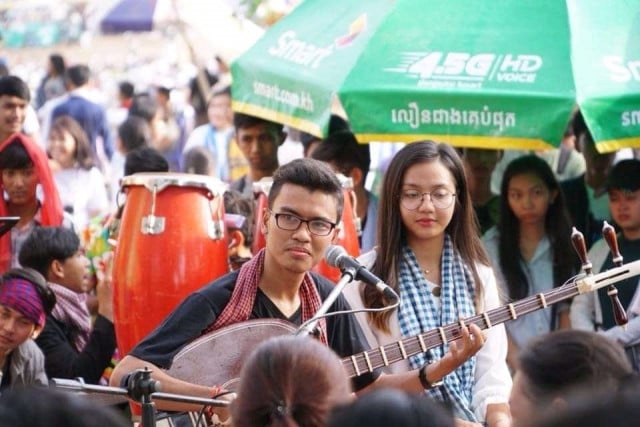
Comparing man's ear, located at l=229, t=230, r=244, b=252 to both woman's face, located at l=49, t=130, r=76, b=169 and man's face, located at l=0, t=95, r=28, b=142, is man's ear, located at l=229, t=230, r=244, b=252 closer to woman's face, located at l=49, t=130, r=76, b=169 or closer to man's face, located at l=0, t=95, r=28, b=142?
man's face, located at l=0, t=95, r=28, b=142

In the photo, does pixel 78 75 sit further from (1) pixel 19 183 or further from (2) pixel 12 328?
(2) pixel 12 328

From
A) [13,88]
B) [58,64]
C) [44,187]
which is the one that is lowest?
[58,64]

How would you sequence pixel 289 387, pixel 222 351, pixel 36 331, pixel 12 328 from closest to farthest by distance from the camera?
pixel 289 387
pixel 222 351
pixel 12 328
pixel 36 331

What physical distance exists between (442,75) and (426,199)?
1854 mm

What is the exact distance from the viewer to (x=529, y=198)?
28.2ft

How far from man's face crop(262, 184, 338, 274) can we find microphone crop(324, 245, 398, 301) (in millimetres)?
332

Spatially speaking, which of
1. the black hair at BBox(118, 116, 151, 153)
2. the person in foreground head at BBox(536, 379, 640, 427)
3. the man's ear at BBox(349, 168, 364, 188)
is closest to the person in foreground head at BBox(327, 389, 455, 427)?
the person in foreground head at BBox(536, 379, 640, 427)

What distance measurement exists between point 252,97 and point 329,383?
555 centimetres

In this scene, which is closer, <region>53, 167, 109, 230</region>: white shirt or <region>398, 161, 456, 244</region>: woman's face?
<region>398, 161, 456, 244</region>: woman's face

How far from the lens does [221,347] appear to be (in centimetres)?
546

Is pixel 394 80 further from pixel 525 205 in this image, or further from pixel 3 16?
pixel 3 16

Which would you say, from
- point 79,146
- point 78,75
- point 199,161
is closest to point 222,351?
point 79,146

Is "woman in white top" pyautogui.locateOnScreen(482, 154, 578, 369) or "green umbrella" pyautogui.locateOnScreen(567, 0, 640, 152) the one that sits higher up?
"green umbrella" pyautogui.locateOnScreen(567, 0, 640, 152)

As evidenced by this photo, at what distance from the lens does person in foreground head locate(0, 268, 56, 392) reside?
684cm
